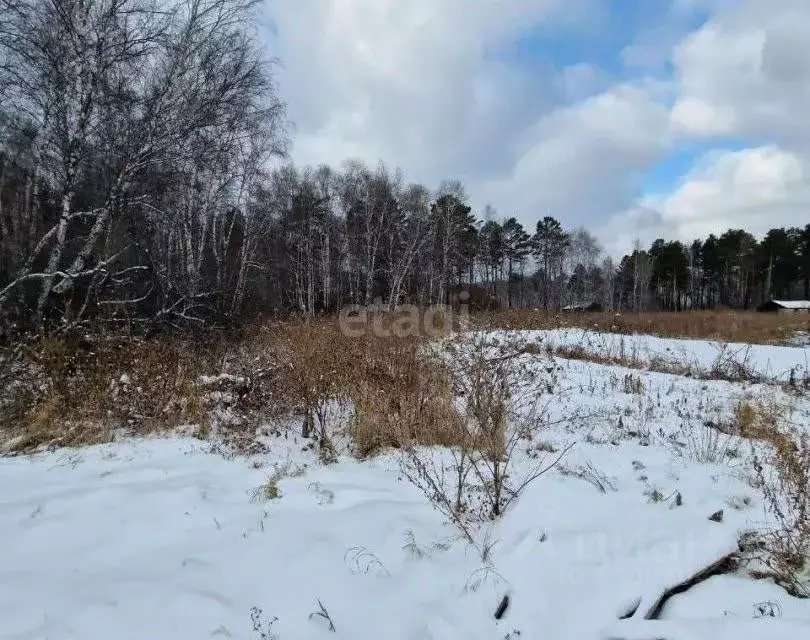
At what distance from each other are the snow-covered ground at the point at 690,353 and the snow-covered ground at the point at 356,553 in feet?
17.4

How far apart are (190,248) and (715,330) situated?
1677 cm

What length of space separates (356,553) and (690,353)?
9967mm

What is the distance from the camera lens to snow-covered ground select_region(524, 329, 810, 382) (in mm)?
8336

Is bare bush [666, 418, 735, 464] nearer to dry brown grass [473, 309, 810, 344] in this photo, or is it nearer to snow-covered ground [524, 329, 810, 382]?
snow-covered ground [524, 329, 810, 382]

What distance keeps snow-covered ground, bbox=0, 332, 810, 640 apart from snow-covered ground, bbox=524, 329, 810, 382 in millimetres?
5294

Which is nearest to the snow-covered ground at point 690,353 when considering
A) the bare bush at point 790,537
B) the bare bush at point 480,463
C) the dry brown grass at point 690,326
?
the dry brown grass at point 690,326

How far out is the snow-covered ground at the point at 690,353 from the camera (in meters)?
8.34

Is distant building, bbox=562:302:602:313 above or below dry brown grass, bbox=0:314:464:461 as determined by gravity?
above

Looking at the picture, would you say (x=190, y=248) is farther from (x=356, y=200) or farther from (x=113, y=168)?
(x=356, y=200)

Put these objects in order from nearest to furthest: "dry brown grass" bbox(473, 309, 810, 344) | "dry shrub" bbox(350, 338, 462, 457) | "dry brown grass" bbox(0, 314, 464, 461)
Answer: "dry shrub" bbox(350, 338, 462, 457), "dry brown grass" bbox(0, 314, 464, 461), "dry brown grass" bbox(473, 309, 810, 344)

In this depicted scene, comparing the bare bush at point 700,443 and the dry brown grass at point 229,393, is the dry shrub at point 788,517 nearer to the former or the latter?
the bare bush at point 700,443

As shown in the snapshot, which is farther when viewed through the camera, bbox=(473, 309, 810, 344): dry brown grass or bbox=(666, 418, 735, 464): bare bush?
bbox=(473, 309, 810, 344): dry brown grass

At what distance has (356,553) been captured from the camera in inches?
98.3

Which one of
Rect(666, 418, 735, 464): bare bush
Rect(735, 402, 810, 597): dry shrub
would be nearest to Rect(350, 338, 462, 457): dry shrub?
Rect(666, 418, 735, 464): bare bush
